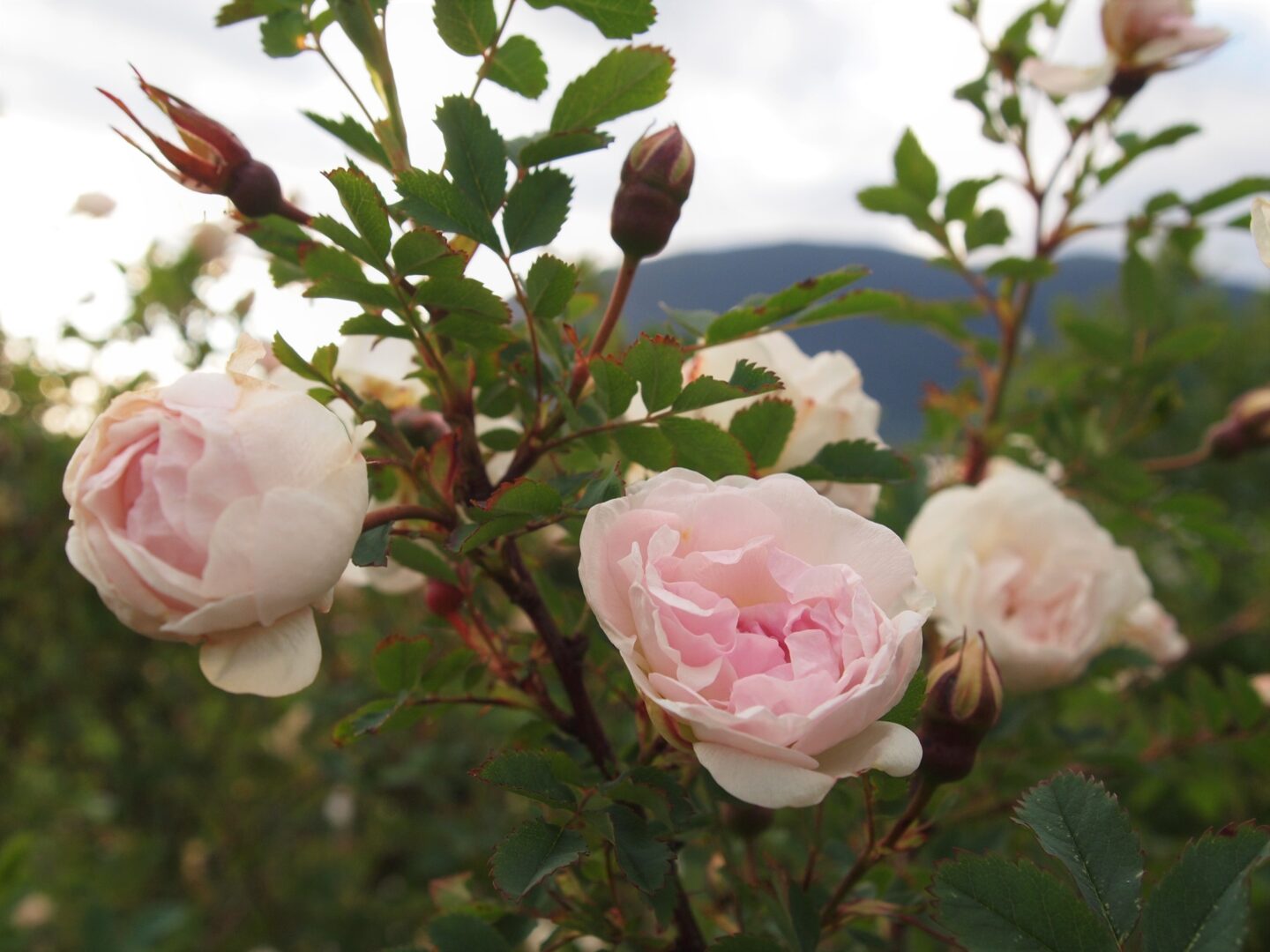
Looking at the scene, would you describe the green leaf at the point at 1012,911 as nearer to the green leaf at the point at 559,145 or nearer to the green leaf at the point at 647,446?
the green leaf at the point at 647,446

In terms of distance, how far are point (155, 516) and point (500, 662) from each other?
25cm

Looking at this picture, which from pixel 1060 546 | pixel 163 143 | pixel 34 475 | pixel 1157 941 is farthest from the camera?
pixel 34 475

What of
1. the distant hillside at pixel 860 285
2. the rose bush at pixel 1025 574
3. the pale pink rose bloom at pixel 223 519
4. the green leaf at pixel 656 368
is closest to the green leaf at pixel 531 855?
the pale pink rose bloom at pixel 223 519

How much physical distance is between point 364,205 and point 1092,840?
0.43m

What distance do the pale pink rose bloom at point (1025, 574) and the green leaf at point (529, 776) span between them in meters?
0.42

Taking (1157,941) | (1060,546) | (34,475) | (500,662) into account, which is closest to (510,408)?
(500,662)

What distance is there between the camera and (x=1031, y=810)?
403 mm

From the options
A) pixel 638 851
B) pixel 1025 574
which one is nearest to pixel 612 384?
pixel 638 851

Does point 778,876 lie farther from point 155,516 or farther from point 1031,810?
point 155,516

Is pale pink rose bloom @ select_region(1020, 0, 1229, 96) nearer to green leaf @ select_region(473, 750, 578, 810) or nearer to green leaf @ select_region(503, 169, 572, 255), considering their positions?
green leaf @ select_region(503, 169, 572, 255)

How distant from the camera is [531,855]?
41 cm

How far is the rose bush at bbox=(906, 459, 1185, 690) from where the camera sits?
2.52ft

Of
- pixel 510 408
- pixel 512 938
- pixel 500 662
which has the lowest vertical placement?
pixel 512 938

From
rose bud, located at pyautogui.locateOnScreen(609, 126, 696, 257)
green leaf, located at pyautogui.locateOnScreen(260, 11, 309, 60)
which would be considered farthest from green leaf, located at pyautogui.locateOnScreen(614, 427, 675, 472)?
green leaf, located at pyautogui.locateOnScreen(260, 11, 309, 60)
